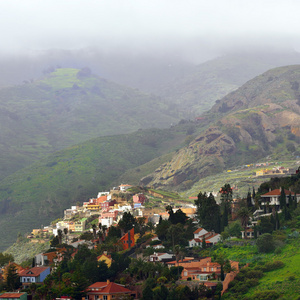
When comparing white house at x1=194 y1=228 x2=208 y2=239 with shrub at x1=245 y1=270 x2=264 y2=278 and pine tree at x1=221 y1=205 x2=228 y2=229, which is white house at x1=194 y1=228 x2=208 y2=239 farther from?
shrub at x1=245 y1=270 x2=264 y2=278

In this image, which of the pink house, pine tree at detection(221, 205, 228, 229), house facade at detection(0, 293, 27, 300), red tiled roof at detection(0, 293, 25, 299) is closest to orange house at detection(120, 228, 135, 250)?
pine tree at detection(221, 205, 228, 229)

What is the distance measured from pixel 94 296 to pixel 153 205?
85.1 meters

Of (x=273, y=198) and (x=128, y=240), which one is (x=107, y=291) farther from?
(x=273, y=198)

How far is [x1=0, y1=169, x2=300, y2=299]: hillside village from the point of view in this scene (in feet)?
→ 321

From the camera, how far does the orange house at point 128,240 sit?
4956 inches

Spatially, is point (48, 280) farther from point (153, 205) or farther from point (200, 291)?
point (153, 205)

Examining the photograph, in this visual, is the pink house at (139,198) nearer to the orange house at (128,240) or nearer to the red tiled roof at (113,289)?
the orange house at (128,240)

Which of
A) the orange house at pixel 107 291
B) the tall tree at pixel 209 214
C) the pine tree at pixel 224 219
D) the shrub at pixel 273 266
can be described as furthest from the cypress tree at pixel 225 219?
the orange house at pixel 107 291

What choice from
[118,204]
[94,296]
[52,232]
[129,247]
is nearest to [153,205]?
[118,204]

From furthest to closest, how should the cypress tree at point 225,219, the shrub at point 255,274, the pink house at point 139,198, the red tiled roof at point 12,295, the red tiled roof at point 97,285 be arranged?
the pink house at point 139,198, the cypress tree at point 225,219, the red tiled roof at point 12,295, the red tiled roof at point 97,285, the shrub at point 255,274

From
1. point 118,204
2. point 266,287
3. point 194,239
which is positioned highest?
point 118,204

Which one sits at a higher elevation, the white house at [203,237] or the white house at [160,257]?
the white house at [203,237]

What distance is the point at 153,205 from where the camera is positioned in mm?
183250

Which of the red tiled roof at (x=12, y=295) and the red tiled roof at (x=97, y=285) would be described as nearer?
the red tiled roof at (x=97, y=285)
